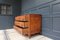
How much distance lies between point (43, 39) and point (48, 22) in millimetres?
417

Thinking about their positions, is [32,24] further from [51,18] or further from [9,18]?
[9,18]

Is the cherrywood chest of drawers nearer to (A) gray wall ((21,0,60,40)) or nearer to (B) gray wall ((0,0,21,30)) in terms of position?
(A) gray wall ((21,0,60,40))

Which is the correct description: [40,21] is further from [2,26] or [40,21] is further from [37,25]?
[2,26]

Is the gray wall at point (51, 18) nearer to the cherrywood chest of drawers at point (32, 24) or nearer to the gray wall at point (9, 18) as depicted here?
the cherrywood chest of drawers at point (32, 24)

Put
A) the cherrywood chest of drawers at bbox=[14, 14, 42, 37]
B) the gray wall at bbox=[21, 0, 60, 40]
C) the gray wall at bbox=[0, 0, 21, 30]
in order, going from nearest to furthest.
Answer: the gray wall at bbox=[21, 0, 60, 40]
the cherrywood chest of drawers at bbox=[14, 14, 42, 37]
the gray wall at bbox=[0, 0, 21, 30]

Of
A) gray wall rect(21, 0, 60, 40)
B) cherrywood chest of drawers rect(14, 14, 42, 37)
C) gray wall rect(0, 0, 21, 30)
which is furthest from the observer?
gray wall rect(0, 0, 21, 30)

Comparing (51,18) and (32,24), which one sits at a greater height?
(51,18)

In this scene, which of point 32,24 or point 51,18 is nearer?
point 51,18

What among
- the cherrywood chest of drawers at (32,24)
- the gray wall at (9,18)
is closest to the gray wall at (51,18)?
the cherrywood chest of drawers at (32,24)

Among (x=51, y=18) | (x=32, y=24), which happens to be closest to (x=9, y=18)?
(x=32, y=24)

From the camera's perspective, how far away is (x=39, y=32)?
2.69 m

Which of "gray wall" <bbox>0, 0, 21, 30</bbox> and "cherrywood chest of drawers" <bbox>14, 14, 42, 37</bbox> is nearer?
"cherrywood chest of drawers" <bbox>14, 14, 42, 37</bbox>

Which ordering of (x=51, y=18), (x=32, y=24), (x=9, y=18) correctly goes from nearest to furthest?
1. (x=51, y=18)
2. (x=32, y=24)
3. (x=9, y=18)

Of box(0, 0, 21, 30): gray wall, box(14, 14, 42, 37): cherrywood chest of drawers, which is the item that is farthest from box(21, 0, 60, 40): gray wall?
box(0, 0, 21, 30): gray wall
